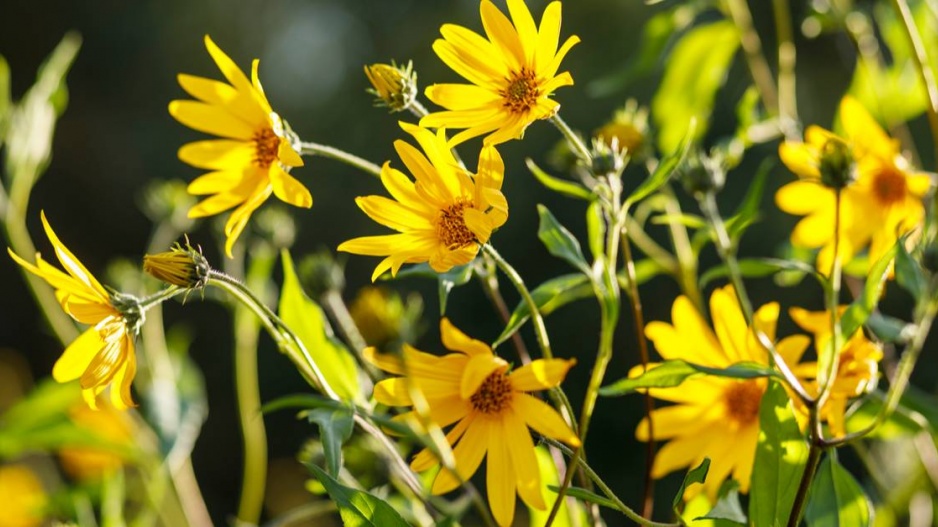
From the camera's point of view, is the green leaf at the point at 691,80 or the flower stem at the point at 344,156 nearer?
the flower stem at the point at 344,156

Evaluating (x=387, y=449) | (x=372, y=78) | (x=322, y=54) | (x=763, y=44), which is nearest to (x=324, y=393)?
(x=387, y=449)

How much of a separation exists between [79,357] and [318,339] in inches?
4.3

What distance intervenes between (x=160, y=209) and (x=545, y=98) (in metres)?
0.66

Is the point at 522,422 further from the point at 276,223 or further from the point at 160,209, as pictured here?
the point at 160,209

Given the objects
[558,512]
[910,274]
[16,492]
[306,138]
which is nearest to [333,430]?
[558,512]

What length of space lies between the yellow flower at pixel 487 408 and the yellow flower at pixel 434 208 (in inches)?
1.3

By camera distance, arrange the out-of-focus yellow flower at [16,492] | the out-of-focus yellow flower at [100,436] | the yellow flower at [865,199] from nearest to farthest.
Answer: the yellow flower at [865,199] → the out-of-focus yellow flower at [100,436] → the out-of-focus yellow flower at [16,492]

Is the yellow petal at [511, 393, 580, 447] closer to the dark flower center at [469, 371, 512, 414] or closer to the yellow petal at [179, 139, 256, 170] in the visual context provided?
the dark flower center at [469, 371, 512, 414]

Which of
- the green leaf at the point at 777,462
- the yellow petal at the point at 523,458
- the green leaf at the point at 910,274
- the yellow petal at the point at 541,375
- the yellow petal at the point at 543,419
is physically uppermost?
the yellow petal at the point at 541,375

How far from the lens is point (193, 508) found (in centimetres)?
81

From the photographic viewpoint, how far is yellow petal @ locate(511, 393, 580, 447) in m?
0.38

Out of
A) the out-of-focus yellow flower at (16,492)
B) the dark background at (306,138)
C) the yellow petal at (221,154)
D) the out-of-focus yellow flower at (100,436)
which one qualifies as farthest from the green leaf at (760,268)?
the dark background at (306,138)

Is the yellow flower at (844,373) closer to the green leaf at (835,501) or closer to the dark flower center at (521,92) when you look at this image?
the green leaf at (835,501)

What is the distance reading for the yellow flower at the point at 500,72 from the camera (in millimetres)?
410
